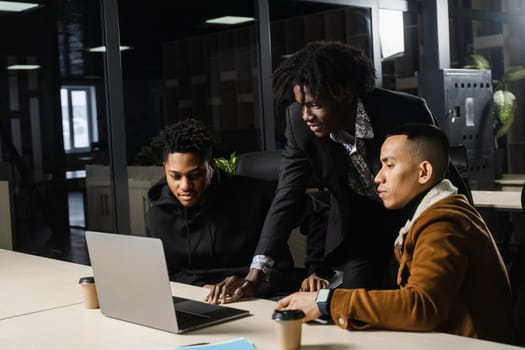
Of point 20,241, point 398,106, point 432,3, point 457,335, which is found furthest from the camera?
point 432,3

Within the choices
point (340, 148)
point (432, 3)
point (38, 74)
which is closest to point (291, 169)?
point (340, 148)

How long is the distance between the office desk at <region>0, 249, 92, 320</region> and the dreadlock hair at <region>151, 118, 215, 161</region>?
566 mm

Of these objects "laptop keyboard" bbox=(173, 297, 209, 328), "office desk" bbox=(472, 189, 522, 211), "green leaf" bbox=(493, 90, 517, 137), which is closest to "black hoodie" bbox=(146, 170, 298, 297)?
"laptop keyboard" bbox=(173, 297, 209, 328)

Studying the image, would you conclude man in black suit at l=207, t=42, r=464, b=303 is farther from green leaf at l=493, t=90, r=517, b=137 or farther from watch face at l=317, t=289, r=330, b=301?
green leaf at l=493, t=90, r=517, b=137

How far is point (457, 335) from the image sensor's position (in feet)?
5.57

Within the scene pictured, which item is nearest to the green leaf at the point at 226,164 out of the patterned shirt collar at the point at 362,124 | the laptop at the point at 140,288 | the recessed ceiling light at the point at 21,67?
the recessed ceiling light at the point at 21,67

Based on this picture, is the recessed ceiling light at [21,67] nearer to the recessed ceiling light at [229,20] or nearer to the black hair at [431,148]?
the recessed ceiling light at [229,20]

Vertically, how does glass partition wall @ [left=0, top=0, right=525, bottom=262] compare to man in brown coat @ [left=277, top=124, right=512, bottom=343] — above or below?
above

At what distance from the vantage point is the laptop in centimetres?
176

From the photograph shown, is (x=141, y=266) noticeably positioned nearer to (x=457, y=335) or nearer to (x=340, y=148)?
(x=457, y=335)

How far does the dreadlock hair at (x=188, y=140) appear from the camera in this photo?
280cm

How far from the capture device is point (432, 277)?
168 centimetres

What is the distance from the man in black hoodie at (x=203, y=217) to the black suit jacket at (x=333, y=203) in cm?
23

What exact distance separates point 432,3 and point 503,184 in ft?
5.81
